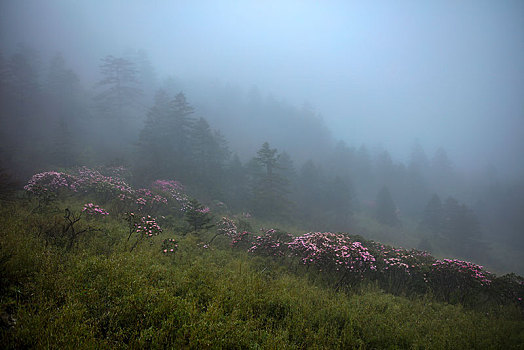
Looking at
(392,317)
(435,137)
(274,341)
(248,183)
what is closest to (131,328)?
(274,341)

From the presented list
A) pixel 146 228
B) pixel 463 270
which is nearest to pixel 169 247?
pixel 146 228

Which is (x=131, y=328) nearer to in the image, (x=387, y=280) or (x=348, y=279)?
(x=348, y=279)

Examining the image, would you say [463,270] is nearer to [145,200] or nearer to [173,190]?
[145,200]

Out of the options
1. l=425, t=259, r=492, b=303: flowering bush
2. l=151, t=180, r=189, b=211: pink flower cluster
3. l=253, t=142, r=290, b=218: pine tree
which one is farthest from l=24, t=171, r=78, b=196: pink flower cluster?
l=425, t=259, r=492, b=303: flowering bush

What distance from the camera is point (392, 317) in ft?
15.2

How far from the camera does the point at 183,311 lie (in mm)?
3434

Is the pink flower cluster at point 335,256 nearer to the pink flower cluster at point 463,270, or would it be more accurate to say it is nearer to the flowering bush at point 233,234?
the pink flower cluster at point 463,270

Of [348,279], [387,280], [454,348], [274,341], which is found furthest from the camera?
[387,280]

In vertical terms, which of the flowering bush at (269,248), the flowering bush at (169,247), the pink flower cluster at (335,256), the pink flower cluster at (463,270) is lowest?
the flowering bush at (169,247)

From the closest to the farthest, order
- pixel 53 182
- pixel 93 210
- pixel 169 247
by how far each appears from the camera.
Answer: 1. pixel 169 247
2. pixel 93 210
3. pixel 53 182

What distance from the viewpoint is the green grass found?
286 cm

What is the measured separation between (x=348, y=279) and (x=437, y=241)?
33.6 metres

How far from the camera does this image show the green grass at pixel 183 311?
286cm

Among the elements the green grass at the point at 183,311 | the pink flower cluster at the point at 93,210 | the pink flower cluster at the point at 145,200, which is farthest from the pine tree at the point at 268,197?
the green grass at the point at 183,311
